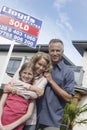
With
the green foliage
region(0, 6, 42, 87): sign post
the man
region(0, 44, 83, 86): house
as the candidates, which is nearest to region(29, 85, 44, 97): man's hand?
the man

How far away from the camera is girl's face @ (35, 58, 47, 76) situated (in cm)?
361

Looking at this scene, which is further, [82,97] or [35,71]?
[82,97]

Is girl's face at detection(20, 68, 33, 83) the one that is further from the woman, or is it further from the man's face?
the man's face

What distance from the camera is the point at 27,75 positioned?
361 cm

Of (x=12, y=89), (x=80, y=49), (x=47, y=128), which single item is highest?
(x=80, y=49)

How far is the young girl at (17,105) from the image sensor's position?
3502 millimetres

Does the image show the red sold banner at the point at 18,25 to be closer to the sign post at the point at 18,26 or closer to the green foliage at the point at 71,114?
the sign post at the point at 18,26

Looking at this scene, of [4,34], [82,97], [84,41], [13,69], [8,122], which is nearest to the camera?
[8,122]

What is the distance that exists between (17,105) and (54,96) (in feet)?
1.28

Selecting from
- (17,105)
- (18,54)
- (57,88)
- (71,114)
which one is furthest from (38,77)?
(18,54)

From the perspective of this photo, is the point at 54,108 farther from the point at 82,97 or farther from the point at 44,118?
the point at 82,97

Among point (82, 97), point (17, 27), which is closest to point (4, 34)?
point (17, 27)

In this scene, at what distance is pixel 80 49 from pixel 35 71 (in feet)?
60.0

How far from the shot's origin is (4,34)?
9055 millimetres
